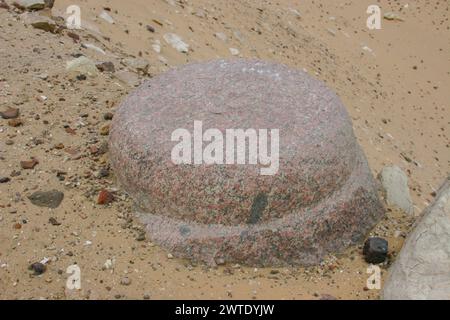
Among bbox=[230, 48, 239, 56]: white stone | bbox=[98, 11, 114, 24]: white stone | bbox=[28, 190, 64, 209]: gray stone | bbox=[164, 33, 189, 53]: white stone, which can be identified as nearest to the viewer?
bbox=[28, 190, 64, 209]: gray stone

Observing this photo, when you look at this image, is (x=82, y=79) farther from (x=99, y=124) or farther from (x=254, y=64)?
(x=254, y=64)

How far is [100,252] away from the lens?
353 cm

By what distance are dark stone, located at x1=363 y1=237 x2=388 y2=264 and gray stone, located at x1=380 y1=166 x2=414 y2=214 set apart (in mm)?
718

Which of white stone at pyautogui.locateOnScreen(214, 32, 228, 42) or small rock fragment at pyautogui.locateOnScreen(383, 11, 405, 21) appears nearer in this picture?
white stone at pyautogui.locateOnScreen(214, 32, 228, 42)

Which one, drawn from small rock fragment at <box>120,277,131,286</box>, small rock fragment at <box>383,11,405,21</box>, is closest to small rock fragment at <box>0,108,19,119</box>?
small rock fragment at <box>120,277,131,286</box>

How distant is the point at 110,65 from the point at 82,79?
1.39ft

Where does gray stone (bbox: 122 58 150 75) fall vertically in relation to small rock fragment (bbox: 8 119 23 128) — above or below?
below

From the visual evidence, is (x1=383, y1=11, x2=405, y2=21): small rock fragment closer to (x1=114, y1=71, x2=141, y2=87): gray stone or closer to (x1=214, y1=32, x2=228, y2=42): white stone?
(x1=214, y1=32, x2=228, y2=42): white stone

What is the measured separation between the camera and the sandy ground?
342 centimetres

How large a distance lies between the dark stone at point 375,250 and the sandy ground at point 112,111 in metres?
0.06

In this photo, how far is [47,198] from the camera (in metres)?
3.85

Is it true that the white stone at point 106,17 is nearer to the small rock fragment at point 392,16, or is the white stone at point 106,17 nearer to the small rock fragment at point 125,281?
the small rock fragment at point 125,281

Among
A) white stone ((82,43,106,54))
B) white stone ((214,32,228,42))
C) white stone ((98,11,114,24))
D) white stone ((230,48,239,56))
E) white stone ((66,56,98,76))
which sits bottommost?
white stone ((230,48,239,56))

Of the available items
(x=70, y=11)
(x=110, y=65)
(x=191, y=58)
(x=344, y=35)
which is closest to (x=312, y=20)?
(x=344, y=35)
